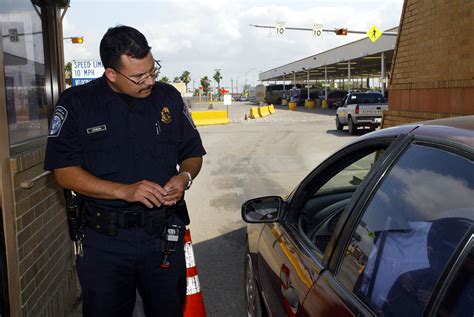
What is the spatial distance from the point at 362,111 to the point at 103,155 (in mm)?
18139

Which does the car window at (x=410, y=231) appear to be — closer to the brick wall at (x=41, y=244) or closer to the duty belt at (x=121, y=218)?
the duty belt at (x=121, y=218)

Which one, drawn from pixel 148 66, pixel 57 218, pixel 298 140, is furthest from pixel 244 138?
pixel 148 66

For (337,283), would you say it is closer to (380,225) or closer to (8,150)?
(380,225)

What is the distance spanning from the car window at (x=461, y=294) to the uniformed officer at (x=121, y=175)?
4.54 feet

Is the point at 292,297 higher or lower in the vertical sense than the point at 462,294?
lower

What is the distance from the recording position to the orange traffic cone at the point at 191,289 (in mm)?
3031

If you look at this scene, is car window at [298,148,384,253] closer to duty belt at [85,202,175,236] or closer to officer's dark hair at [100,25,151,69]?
duty belt at [85,202,175,236]

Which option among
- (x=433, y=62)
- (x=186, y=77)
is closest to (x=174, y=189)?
(x=433, y=62)

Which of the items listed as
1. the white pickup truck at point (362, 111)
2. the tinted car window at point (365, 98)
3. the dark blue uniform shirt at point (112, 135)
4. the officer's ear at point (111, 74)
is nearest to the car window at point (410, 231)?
the dark blue uniform shirt at point (112, 135)

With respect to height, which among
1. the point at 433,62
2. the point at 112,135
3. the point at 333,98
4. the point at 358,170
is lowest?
the point at 358,170

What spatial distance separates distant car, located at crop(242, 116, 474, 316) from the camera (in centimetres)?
148

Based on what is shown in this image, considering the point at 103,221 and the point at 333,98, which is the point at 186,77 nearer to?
the point at 333,98

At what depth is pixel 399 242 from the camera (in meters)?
1.79

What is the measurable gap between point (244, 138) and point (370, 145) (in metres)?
18.1
